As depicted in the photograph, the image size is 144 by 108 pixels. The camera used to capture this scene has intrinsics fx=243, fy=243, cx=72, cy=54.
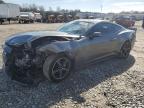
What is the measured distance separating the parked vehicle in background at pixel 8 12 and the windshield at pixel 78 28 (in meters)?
27.8

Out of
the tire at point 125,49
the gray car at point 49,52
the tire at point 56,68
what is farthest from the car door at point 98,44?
the tire at point 125,49

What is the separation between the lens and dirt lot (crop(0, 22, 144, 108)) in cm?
492

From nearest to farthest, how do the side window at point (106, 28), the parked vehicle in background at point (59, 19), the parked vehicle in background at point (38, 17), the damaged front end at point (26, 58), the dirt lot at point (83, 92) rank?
the dirt lot at point (83, 92) < the damaged front end at point (26, 58) < the side window at point (106, 28) < the parked vehicle in background at point (38, 17) < the parked vehicle in background at point (59, 19)

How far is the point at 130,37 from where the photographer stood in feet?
29.0

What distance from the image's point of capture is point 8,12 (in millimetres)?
35438

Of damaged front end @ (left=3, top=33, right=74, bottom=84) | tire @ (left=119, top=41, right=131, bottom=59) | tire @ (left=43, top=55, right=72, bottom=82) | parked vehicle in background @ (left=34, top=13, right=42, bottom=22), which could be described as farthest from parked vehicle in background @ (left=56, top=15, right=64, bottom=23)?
damaged front end @ (left=3, top=33, right=74, bottom=84)

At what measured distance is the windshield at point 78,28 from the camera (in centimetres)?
693

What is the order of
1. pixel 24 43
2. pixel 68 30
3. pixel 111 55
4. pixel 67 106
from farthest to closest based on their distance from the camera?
pixel 111 55
pixel 68 30
pixel 24 43
pixel 67 106

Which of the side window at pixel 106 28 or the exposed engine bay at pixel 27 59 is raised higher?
the side window at pixel 106 28

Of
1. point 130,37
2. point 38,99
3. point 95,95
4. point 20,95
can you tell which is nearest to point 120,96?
point 95,95

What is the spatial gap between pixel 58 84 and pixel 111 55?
274cm

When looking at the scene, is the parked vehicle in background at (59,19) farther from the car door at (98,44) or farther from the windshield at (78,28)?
the windshield at (78,28)

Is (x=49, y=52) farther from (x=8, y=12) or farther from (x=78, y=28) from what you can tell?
(x=8, y=12)

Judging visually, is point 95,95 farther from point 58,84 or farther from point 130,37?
point 130,37
